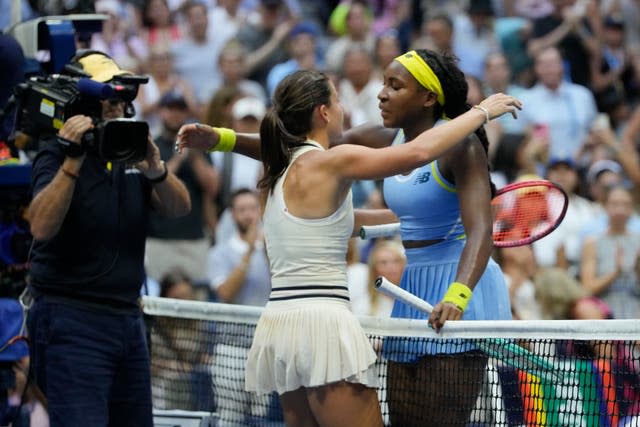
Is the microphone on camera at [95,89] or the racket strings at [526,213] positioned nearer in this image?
the microphone on camera at [95,89]

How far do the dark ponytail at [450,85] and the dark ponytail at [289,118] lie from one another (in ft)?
1.72

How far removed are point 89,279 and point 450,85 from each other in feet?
5.89


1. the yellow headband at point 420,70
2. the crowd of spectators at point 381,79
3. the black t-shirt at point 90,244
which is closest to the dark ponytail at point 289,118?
the yellow headband at point 420,70

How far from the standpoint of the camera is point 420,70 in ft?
17.4

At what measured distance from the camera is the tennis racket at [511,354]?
503 cm

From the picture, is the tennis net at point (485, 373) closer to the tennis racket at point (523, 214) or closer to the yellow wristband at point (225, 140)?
the tennis racket at point (523, 214)

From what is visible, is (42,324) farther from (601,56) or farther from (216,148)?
(601,56)

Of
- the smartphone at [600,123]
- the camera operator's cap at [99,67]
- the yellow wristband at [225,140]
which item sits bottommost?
the smartphone at [600,123]

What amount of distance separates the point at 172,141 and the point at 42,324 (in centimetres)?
497

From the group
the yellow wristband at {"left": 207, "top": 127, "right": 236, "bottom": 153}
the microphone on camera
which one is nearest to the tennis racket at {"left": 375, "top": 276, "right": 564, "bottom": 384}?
the yellow wristband at {"left": 207, "top": 127, "right": 236, "bottom": 153}

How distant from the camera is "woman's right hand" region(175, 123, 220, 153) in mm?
5621

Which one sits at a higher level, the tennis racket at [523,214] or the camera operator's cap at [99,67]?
the camera operator's cap at [99,67]

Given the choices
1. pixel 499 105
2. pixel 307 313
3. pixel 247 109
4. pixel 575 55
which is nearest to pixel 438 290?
pixel 307 313

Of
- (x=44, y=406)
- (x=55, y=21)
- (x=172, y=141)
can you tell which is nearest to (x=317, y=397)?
(x=44, y=406)
